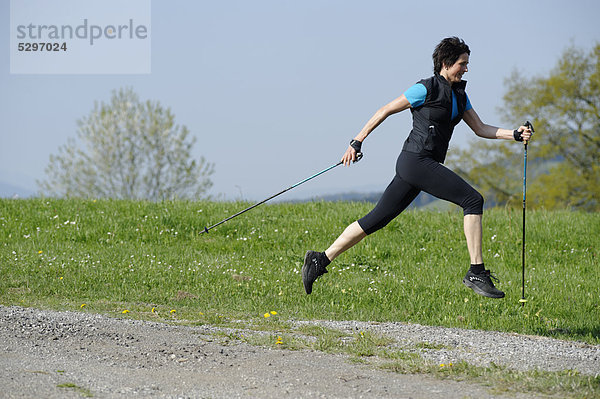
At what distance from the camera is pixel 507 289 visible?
9469 mm

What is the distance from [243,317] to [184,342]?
167cm

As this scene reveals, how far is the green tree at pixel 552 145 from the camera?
31402 mm

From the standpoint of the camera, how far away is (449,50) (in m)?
6.66

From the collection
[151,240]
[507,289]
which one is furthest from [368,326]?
[151,240]

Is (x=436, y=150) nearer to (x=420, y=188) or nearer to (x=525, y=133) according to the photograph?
(x=420, y=188)

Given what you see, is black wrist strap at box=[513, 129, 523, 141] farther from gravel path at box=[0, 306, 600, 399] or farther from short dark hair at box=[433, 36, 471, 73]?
gravel path at box=[0, 306, 600, 399]

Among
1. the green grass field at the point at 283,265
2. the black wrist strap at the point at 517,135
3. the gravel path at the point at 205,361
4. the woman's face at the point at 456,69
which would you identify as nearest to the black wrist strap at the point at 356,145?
the woman's face at the point at 456,69

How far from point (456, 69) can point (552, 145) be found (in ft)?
89.4

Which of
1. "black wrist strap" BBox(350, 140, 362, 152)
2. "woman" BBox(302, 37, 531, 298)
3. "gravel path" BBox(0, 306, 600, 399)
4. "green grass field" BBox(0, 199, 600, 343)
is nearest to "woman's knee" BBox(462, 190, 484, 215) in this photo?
"woman" BBox(302, 37, 531, 298)

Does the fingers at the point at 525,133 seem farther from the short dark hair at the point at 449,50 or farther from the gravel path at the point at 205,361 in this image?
the gravel path at the point at 205,361

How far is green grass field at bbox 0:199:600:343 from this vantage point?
332 inches

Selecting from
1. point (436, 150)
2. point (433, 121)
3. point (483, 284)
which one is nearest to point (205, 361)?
point (483, 284)

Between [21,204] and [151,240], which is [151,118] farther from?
[151,240]

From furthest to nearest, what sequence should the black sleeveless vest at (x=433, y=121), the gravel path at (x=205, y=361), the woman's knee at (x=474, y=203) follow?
the black sleeveless vest at (x=433, y=121) < the woman's knee at (x=474, y=203) < the gravel path at (x=205, y=361)
